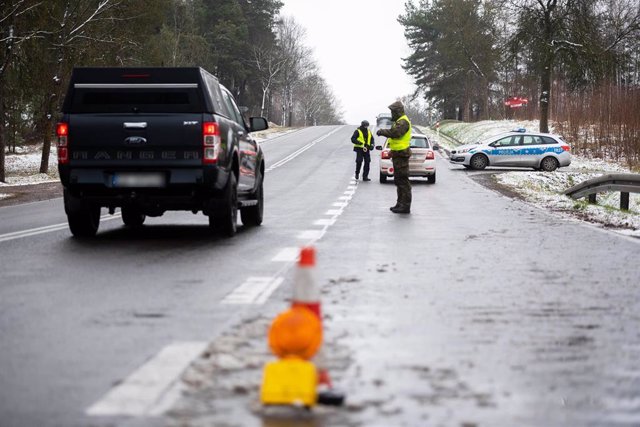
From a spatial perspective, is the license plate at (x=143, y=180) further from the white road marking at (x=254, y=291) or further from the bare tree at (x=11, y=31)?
A: the bare tree at (x=11, y=31)

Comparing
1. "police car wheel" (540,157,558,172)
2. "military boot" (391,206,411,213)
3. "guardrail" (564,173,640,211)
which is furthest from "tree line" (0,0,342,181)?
"police car wheel" (540,157,558,172)

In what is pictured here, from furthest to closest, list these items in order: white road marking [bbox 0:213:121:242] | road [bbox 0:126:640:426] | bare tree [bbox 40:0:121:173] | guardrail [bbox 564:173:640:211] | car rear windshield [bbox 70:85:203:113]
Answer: bare tree [bbox 40:0:121:173] < guardrail [bbox 564:173:640:211] < white road marking [bbox 0:213:121:242] < car rear windshield [bbox 70:85:203:113] < road [bbox 0:126:640:426]

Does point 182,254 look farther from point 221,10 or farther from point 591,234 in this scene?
point 221,10

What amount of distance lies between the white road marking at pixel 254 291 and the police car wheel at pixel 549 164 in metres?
30.3

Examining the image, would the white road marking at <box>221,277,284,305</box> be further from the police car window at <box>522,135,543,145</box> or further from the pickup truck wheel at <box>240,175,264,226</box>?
the police car window at <box>522,135,543,145</box>

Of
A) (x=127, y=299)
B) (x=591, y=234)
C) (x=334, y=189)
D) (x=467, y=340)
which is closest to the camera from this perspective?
(x=467, y=340)

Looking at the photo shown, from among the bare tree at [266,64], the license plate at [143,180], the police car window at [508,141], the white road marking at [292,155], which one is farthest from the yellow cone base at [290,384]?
the bare tree at [266,64]

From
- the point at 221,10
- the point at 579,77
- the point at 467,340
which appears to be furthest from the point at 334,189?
the point at 221,10

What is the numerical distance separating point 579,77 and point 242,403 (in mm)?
46217

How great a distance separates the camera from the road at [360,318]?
441 centimetres

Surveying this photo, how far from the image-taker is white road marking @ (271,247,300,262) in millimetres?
10158

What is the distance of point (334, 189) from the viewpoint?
26.3m

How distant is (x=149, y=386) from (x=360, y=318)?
2266 mm

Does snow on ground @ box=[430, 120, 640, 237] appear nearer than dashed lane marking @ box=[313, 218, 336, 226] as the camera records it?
No
